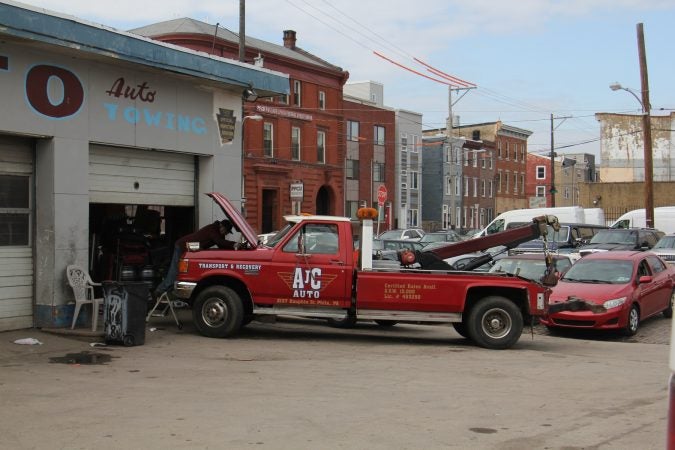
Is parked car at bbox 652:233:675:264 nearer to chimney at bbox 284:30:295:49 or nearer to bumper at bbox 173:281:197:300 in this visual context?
bumper at bbox 173:281:197:300

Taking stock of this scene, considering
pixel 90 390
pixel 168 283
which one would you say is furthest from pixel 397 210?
pixel 90 390

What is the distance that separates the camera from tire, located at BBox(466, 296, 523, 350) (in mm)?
11586

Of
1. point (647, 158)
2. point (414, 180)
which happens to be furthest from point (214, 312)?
point (414, 180)

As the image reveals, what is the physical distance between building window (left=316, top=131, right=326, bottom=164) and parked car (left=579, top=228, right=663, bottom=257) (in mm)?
27722

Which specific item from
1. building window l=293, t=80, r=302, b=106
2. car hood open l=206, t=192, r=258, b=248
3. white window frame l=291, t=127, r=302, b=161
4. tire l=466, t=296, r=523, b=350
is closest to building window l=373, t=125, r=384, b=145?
building window l=293, t=80, r=302, b=106

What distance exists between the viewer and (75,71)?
40.2 feet

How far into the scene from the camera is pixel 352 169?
56375 millimetres

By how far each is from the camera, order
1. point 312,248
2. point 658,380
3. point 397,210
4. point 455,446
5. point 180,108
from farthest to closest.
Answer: point 397,210
point 180,108
point 312,248
point 658,380
point 455,446

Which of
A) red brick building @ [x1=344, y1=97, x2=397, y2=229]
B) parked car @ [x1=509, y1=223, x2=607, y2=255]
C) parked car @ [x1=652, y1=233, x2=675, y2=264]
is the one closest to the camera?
parked car @ [x1=652, y1=233, x2=675, y2=264]

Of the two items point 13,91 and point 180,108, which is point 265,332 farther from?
point 13,91

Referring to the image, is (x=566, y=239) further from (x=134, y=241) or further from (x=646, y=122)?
(x=134, y=241)

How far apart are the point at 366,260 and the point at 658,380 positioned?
4589 mm

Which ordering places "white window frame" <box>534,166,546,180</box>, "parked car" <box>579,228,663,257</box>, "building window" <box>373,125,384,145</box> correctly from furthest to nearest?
"white window frame" <box>534,166,546,180</box>
"building window" <box>373,125,384,145</box>
"parked car" <box>579,228,663,257</box>

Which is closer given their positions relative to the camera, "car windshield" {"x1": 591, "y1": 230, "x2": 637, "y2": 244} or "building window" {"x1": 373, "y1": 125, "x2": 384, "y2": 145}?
"car windshield" {"x1": 591, "y1": 230, "x2": 637, "y2": 244}
